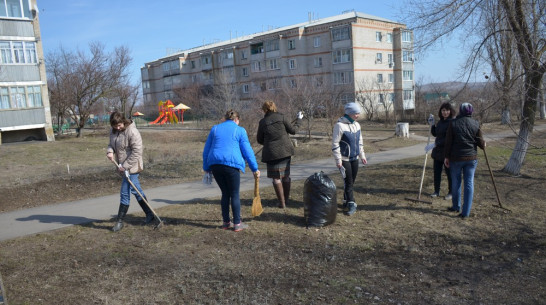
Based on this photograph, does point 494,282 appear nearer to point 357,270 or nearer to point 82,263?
point 357,270

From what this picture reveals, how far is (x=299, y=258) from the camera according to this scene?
4.63m

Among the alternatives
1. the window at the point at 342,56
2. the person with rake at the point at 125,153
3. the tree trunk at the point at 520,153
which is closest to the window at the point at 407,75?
the window at the point at 342,56

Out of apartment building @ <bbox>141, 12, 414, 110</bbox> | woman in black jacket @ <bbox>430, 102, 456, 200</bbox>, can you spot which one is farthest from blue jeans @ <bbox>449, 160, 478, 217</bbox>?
apartment building @ <bbox>141, 12, 414, 110</bbox>

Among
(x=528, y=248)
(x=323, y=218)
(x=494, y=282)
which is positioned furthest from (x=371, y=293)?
(x=528, y=248)

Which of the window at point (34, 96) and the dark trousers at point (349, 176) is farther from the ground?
the window at point (34, 96)

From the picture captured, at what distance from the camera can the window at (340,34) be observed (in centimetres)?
4350

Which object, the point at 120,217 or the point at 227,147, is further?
the point at 120,217

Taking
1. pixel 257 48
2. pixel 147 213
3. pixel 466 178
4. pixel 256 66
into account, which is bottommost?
pixel 147 213

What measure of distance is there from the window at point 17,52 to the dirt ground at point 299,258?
23.7 m

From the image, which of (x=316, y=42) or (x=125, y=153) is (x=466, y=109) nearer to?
(x=125, y=153)

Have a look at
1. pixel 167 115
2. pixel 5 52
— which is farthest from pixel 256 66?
pixel 5 52

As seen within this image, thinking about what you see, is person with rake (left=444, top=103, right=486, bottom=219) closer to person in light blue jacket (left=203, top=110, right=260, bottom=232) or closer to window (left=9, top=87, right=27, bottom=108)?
person in light blue jacket (left=203, top=110, right=260, bottom=232)

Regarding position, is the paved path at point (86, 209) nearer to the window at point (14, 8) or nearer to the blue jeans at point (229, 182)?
the blue jeans at point (229, 182)

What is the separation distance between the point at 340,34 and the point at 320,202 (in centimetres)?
4136
